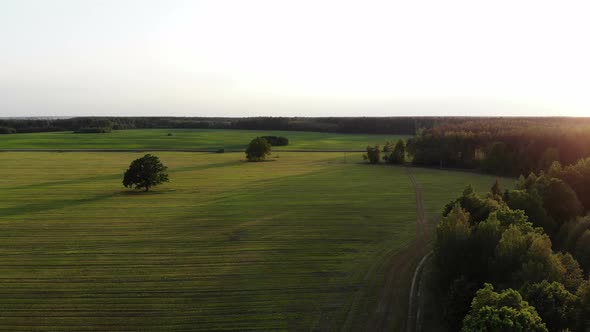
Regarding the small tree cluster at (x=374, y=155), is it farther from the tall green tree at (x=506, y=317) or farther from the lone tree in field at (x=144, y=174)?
the tall green tree at (x=506, y=317)

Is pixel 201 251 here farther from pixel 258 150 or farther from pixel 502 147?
pixel 258 150

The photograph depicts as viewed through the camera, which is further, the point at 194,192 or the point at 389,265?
the point at 194,192

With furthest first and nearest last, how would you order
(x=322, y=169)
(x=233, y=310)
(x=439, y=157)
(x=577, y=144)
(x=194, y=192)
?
(x=439, y=157) < (x=322, y=169) < (x=577, y=144) < (x=194, y=192) < (x=233, y=310)

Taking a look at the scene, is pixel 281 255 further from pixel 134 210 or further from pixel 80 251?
pixel 134 210

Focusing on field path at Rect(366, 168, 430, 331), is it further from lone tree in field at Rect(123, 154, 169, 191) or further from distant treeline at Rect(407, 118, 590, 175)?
distant treeline at Rect(407, 118, 590, 175)

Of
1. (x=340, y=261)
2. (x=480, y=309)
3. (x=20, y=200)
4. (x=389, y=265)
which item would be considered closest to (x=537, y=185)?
(x=389, y=265)

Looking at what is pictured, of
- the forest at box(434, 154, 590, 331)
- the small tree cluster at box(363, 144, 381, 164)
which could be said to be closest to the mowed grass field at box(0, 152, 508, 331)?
the forest at box(434, 154, 590, 331)

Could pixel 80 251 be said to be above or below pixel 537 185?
below
